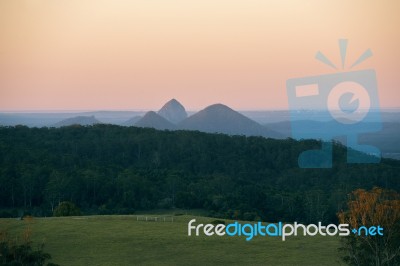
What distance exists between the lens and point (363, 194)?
23.1 meters

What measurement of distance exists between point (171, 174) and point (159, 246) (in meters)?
45.8

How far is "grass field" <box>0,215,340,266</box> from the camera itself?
30.7m

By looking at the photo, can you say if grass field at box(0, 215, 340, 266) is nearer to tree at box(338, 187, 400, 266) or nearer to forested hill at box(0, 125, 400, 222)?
tree at box(338, 187, 400, 266)

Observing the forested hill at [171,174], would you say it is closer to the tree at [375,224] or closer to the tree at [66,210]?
the tree at [66,210]

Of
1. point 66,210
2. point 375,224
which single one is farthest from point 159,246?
point 66,210

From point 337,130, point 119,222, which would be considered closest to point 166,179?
point 119,222

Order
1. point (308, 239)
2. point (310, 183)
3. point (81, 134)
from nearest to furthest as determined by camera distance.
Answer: point (308, 239) < point (310, 183) < point (81, 134)

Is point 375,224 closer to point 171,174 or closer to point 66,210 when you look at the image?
Result: point 66,210

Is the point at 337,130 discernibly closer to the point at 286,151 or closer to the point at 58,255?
the point at 286,151

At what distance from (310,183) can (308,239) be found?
5548 cm

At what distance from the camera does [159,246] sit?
1328 inches

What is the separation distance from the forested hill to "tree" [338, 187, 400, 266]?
29.0m

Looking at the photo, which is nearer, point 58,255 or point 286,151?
point 58,255

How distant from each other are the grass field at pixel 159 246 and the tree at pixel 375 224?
479 centimetres
